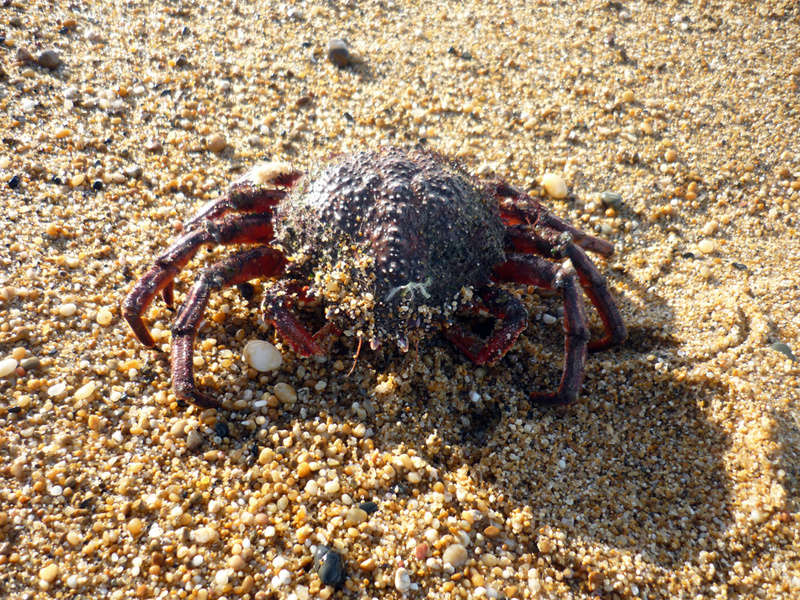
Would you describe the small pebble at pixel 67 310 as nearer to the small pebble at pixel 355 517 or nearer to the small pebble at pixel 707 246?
the small pebble at pixel 355 517

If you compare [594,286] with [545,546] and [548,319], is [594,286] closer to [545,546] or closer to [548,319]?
[548,319]

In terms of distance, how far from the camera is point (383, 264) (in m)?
2.83

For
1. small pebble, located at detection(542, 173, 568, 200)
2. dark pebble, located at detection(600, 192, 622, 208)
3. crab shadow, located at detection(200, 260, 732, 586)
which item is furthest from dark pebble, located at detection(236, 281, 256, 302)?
dark pebble, located at detection(600, 192, 622, 208)

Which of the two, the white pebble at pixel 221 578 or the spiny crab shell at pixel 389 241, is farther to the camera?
the spiny crab shell at pixel 389 241

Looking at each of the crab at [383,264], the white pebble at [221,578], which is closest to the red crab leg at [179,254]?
the crab at [383,264]

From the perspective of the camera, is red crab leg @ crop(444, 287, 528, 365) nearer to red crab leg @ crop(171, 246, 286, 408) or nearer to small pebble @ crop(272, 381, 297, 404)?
small pebble @ crop(272, 381, 297, 404)

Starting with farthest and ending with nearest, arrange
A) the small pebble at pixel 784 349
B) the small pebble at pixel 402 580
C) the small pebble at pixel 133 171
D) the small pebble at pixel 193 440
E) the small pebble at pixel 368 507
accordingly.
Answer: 1. the small pebble at pixel 133 171
2. the small pebble at pixel 784 349
3. the small pebble at pixel 193 440
4. the small pebble at pixel 368 507
5. the small pebble at pixel 402 580

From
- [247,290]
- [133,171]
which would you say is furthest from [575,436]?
[133,171]

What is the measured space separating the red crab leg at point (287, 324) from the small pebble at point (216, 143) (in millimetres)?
1893

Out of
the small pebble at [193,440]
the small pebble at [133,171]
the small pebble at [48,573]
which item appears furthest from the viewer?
the small pebble at [133,171]

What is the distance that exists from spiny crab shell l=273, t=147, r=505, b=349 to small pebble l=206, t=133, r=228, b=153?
1570mm

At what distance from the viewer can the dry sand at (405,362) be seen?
2533mm

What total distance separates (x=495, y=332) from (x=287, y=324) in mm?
1138

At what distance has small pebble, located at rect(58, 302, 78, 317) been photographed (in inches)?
126
